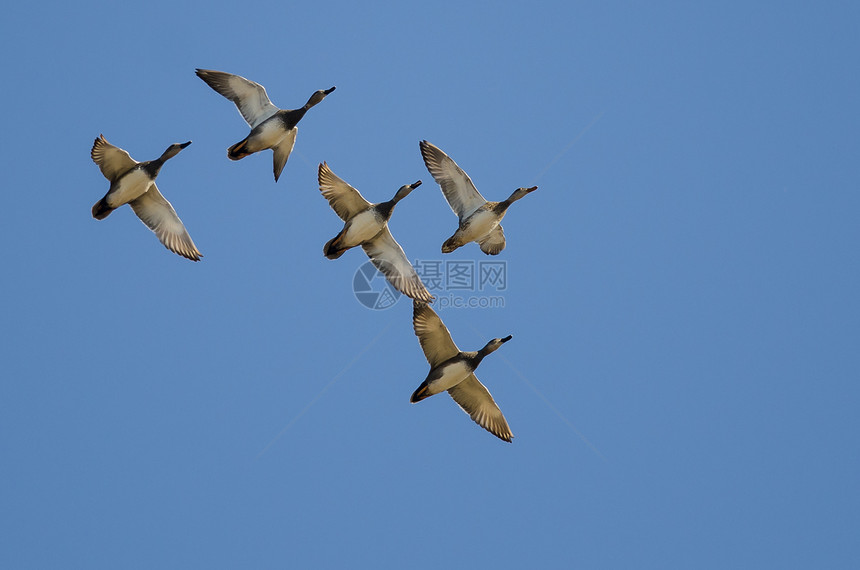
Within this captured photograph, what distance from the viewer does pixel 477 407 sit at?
19.8 metres

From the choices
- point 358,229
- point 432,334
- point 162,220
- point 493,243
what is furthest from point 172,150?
point 493,243

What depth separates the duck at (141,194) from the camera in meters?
19.6

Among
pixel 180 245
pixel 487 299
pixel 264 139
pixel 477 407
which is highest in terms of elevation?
pixel 487 299

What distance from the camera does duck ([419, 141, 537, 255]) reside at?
65.6 ft

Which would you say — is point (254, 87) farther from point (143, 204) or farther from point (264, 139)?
point (143, 204)

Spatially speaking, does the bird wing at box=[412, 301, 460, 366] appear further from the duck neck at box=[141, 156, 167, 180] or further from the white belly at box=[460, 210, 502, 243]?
the duck neck at box=[141, 156, 167, 180]

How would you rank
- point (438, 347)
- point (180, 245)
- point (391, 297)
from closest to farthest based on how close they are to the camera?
point (438, 347) → point (180, 245) → point (391, 297)

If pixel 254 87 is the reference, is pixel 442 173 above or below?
above

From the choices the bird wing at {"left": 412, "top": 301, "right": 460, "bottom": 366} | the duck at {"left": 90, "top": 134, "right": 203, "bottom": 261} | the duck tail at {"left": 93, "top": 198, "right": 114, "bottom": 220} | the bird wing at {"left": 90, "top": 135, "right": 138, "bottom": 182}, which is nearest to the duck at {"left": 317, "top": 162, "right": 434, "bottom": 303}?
the bird wing at {"left": 412, "top": 301, "right": 460, "bottom": 366}

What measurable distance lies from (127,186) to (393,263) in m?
5.97

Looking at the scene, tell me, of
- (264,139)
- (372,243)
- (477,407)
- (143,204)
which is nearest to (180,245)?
(143,204)

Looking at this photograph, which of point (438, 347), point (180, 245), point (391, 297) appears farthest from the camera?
point (391, 297)

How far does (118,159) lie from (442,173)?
23.2 feet

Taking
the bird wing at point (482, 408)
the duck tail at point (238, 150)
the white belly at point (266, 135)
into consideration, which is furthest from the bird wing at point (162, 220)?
the bird wing at point (482, 408)
